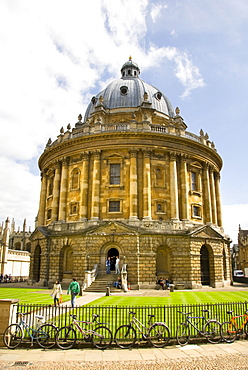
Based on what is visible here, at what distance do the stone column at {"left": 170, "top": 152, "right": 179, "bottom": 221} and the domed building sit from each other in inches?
4.7

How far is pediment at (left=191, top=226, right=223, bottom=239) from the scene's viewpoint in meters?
33.9

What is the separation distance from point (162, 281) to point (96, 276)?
6761mm

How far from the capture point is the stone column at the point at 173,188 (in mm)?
35000

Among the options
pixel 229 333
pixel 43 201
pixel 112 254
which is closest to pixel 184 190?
pixel 112 254

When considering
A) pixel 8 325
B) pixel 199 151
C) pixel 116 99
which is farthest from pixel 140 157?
pixel 8 325

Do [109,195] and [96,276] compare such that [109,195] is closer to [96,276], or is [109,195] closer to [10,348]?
[96,276]

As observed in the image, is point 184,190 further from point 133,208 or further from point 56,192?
point 56,192

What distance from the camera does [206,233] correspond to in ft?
116

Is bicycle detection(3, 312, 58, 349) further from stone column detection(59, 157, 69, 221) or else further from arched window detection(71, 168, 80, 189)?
arched window detection(71, 168, 80, 189)

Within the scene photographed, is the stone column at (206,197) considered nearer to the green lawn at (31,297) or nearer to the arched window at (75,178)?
the arched window at (75,178)

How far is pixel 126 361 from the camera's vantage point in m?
8.90

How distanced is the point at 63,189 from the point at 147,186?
435 inches

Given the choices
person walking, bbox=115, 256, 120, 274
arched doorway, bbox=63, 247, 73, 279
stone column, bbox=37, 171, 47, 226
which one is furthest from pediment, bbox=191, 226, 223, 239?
stone column, bbox=37, 171, 47, 226

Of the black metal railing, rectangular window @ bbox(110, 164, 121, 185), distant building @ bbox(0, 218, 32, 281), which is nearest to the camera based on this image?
the black metal railing
